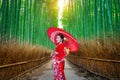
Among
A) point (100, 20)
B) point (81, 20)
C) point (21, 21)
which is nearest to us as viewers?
point (100, 20)

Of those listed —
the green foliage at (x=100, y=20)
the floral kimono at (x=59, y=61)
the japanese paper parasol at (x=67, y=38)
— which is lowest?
the floral kimono at (x=59, y=61)

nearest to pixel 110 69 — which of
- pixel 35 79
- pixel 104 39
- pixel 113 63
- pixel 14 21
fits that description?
pixel 113 63

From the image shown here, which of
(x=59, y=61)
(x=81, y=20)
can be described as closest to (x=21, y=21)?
(x=81, y=20)

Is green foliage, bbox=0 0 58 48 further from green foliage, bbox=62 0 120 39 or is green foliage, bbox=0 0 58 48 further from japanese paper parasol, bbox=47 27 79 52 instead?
green foliage, bbox=62 0 120 39

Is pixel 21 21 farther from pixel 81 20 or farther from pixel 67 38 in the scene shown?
pixel 67 38

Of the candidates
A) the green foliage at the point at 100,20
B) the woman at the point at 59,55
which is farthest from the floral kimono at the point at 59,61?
the green foliage at the point at 100,20

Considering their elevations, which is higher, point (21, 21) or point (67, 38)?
point (21, 21)

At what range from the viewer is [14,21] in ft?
43.9

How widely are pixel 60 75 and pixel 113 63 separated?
10.0 feet

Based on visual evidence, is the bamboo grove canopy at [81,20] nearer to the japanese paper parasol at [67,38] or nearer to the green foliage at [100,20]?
the green foliage at [100,20]

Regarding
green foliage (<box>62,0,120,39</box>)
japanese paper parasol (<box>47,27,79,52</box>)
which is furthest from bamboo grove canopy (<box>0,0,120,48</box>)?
japanese paper parasol (<box>47,27,79,52</box>)

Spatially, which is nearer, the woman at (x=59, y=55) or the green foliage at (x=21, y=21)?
the woman at (x=59, y=55)

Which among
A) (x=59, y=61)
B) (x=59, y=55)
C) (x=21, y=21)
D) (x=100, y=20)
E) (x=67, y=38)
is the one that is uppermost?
(x=21, y=21)

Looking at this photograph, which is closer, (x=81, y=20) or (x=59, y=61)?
(x=59, y=61)
